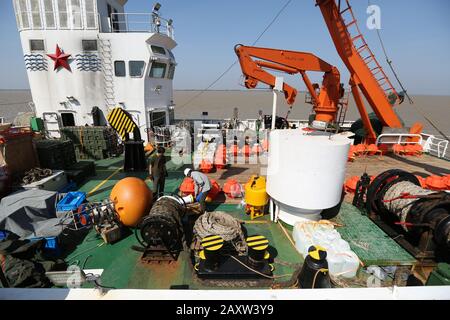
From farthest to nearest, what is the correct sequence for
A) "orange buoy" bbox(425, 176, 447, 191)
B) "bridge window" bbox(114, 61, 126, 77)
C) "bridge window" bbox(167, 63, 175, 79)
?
"bridge window" bbox(167, 63, 175, 79) < "bridge window" bbox(114, 61, 126, 77) < "orange buoy" bbox(425, 176, 447, 191)

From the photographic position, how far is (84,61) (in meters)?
12.0

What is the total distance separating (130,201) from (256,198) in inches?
126

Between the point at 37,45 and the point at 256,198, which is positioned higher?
the point at 37,45

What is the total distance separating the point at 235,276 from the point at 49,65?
46.3 ft

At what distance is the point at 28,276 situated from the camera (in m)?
3.68

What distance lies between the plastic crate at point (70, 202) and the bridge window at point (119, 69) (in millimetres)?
Result: 8185

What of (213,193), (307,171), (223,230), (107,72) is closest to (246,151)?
(213,193)

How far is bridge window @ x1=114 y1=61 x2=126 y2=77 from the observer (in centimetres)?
1227

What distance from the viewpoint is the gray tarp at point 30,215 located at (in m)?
5.00

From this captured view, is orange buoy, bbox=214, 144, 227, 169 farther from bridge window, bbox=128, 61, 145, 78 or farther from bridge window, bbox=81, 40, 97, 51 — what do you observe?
bridge window, bbox=81, 40, 97, 51

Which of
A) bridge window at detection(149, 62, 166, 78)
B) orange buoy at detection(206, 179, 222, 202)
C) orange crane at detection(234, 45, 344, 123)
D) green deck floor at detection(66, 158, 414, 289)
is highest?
bridge window at detection(149, 62, 166, 78)

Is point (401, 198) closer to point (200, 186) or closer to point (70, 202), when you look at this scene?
point (200, 186)

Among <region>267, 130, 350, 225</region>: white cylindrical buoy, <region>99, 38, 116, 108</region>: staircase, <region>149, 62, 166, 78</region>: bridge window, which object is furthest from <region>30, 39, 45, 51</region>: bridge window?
<region>267, 130, 350, 225</region>: white cylindrical buoy

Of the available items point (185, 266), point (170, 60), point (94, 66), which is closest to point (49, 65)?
point (94, 66)
